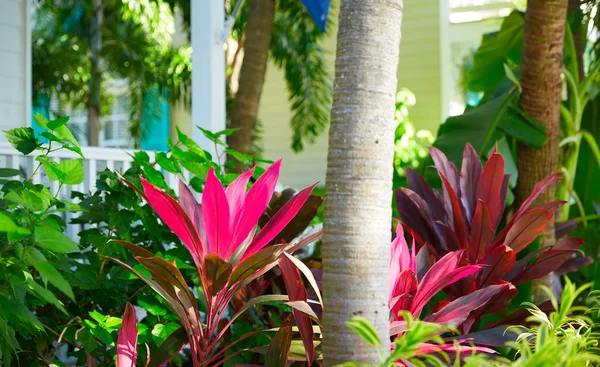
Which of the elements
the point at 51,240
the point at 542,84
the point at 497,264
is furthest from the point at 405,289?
the point at 542,84

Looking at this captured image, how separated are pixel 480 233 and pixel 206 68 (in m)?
2.22

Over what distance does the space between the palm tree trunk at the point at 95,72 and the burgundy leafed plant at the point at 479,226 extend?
1003 centimetres

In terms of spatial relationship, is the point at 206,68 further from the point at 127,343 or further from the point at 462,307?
the point at 462,307

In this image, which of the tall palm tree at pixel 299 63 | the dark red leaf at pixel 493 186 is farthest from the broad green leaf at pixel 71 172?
the tall palm tree at pixel 299 63

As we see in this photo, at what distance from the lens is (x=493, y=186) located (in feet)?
8.60

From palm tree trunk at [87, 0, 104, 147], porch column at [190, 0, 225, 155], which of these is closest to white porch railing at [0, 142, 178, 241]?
porch column at [190, 0, 225, 155]

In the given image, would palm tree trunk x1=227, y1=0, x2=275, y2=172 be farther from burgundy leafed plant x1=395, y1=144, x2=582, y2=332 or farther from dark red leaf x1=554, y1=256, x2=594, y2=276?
dark red leaf x1=554, y1=256, x2=594, y2=276

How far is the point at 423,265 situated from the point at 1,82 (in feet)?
14.1

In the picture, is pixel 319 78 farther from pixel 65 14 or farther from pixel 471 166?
pixel 471 166

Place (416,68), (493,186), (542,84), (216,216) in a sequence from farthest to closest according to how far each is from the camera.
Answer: (416,68) < (542,84) < (493,186) < (216,216)

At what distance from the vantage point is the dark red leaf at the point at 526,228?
2422 millimetres

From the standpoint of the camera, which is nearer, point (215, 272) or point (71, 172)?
point (215, 272)

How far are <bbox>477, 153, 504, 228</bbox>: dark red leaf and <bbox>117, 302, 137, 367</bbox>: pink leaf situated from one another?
52.8 inches

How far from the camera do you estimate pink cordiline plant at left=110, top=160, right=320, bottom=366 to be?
Answer: 6.70 ft
